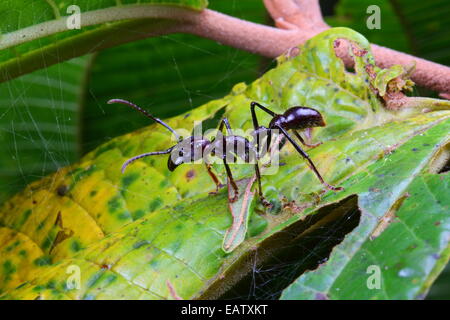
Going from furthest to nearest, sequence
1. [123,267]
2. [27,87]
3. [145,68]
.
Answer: [145,68], [27,87], [123,267]

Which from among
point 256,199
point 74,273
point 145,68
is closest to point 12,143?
point 145,68

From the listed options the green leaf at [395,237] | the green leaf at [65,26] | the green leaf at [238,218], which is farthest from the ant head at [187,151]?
the green leaf at [395,237]

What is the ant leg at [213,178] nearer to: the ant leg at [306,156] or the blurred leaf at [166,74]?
the ant leg at [306,156]

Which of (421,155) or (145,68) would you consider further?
(145,68)

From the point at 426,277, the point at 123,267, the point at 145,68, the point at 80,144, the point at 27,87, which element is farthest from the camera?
the point at 145,68

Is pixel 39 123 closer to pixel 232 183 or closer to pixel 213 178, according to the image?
pixel 213 178

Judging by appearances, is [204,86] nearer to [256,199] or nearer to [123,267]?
[256,199]

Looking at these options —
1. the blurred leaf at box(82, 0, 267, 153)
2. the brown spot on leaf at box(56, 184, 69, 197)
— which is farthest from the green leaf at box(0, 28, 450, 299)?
the blurred leaf at box(82, 0, 267, 153)
